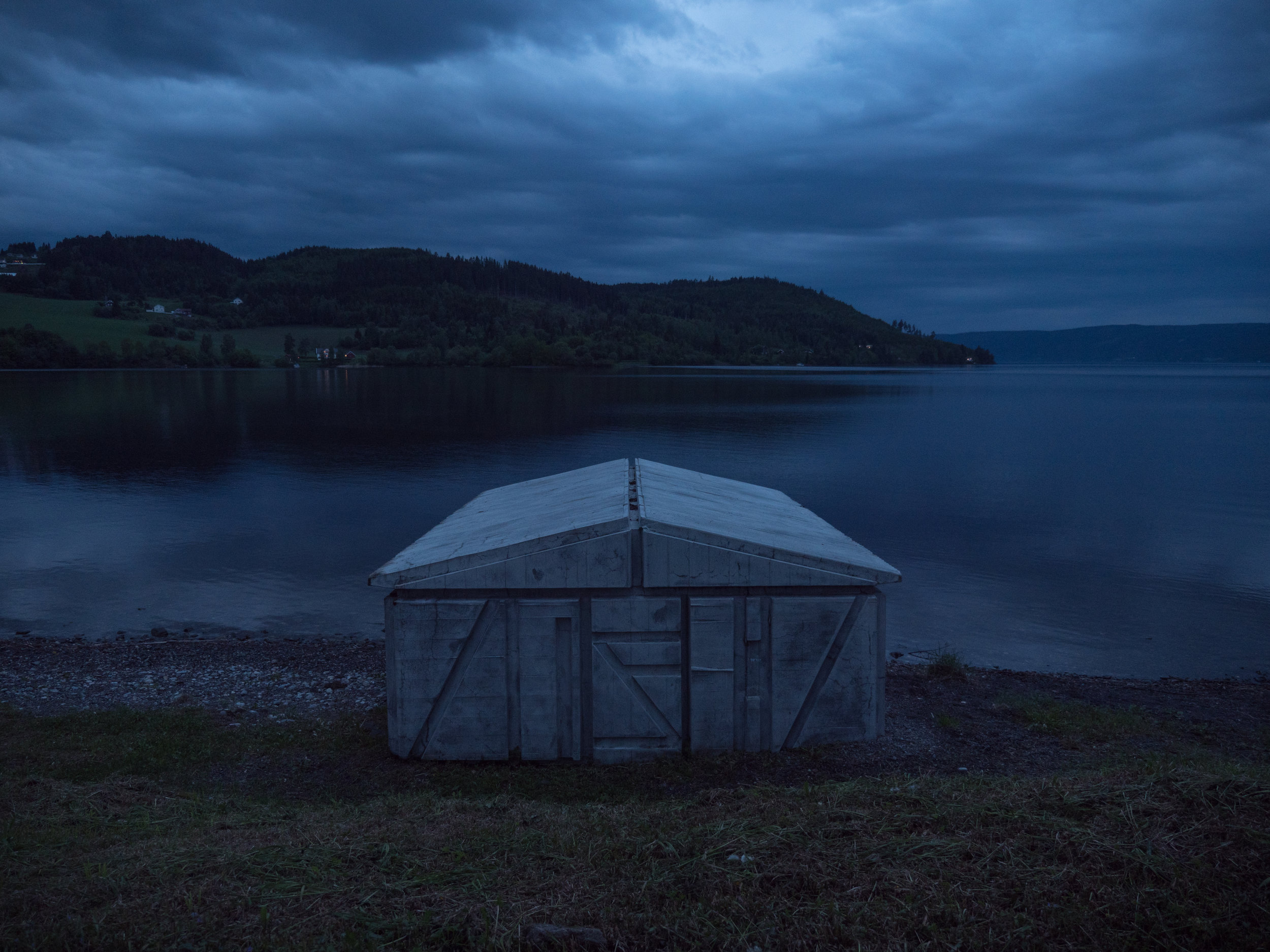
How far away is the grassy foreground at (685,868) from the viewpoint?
5422 millimetres

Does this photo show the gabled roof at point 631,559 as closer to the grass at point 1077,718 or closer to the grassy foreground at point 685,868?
the grassy foreground at point 685,868

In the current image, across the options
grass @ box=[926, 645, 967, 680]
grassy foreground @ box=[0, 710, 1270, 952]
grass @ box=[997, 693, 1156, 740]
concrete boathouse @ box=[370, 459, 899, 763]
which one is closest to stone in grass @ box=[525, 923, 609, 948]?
grassy foreground @ box=[0, 710, 1270, 952]

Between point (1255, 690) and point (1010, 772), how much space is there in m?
7.91

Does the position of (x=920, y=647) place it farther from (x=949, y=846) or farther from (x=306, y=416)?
(x=306, y=416)

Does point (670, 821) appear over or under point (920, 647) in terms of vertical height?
over

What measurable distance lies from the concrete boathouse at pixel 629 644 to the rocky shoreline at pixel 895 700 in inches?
39.1

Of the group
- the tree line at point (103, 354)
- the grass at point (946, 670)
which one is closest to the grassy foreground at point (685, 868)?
the grass at point (946, 670)

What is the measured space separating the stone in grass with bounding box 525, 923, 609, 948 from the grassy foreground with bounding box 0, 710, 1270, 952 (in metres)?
0.10

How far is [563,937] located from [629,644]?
5.38 m

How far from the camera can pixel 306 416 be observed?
271ft

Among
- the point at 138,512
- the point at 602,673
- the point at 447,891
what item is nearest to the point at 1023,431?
the point at 138,512

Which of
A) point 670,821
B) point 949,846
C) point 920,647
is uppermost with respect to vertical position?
point 949,846

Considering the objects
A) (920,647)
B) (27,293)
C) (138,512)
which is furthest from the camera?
(27,293)

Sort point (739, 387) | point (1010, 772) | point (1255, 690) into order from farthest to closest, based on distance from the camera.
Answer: point (739, 387), point (1255, 690), point (1010, 772)
